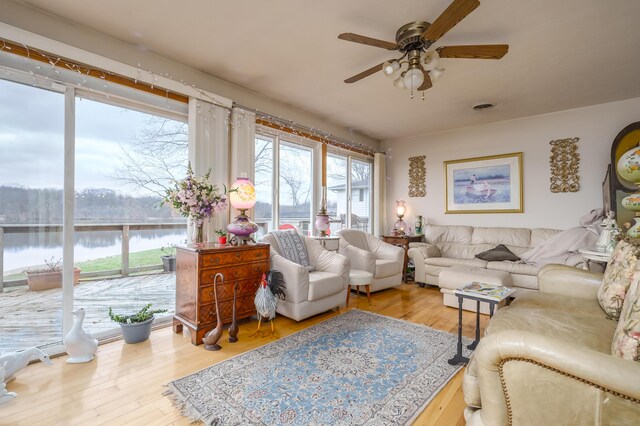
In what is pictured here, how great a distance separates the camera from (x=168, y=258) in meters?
3.15

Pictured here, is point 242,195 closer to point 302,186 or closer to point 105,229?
point 105,229

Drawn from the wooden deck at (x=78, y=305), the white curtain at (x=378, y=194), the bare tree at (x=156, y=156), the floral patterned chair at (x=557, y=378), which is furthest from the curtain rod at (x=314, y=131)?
the floral patterned chair at (x=557, y=378)

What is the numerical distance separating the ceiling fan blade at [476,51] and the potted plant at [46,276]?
3419mm

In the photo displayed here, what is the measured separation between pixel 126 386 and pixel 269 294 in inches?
45.4

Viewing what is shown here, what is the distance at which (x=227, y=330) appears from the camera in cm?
268

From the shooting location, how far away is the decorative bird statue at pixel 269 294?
2.61 metres

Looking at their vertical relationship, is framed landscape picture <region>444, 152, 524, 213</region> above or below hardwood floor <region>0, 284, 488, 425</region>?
above

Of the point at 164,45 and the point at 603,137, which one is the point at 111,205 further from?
the point at 603,137

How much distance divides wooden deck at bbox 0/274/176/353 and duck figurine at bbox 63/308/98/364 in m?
0.28

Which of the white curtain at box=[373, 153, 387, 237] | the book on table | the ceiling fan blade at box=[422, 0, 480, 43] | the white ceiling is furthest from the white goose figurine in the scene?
the white curtain at box=[373, 153, 387, 237]

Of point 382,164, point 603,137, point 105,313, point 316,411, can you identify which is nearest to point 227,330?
point 105,313

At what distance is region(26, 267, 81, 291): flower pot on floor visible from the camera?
2.32 meters

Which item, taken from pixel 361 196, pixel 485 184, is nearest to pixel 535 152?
pixel 485 184

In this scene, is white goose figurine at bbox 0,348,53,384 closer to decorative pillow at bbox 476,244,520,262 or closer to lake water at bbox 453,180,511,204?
decorative pillow at bbox 476,244,520,262
